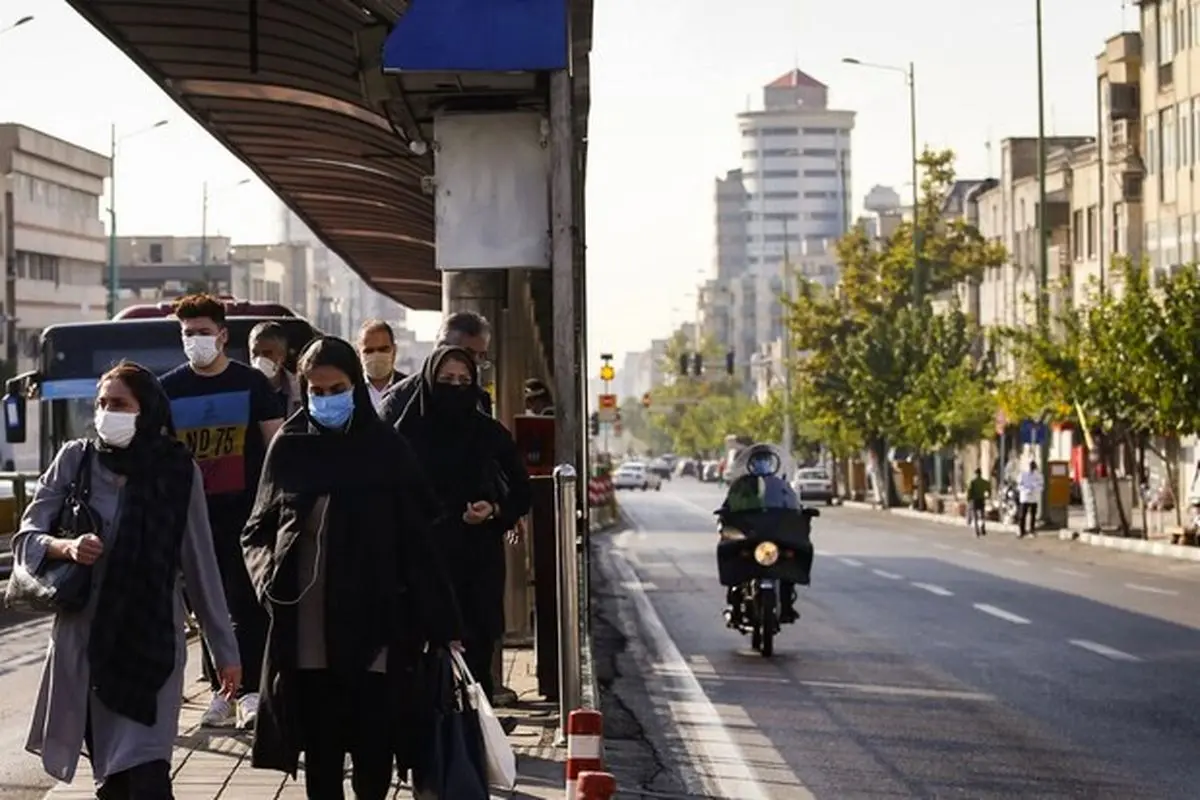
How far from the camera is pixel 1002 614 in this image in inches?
1096

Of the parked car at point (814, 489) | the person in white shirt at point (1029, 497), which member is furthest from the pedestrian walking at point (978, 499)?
the parked car at point (814, 489)

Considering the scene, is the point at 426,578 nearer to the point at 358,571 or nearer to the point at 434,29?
the point at 358,571

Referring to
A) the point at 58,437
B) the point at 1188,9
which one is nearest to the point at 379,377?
the point at 58,437

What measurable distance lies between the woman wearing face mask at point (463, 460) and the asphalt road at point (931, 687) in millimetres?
1931

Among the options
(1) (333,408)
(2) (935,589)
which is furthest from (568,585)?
(2) (935,589)

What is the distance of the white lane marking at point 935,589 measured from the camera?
1262 inches

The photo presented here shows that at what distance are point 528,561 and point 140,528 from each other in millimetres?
9193

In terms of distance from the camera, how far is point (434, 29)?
1393 centimetres

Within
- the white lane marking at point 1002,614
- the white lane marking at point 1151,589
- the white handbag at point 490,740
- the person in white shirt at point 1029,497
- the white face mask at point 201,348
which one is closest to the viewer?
the white handbag at point 490,740

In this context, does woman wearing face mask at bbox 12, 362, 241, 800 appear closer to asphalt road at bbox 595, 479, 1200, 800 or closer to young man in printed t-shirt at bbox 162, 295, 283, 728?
young man in printed t-shirt at bbox 162, 295, 283, 728

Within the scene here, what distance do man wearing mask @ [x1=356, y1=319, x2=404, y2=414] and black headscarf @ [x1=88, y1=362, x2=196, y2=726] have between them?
374 centimetres

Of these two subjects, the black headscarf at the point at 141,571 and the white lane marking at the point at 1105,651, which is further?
the white lane marking at the point at 1105,651

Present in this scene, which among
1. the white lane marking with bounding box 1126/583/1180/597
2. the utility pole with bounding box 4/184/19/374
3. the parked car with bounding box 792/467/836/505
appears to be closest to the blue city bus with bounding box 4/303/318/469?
the white lane marking with bounding box 1126/583/1180/597

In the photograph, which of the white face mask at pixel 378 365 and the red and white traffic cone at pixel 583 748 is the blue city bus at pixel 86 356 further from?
the red and white traffic cone at pixel 583 748
